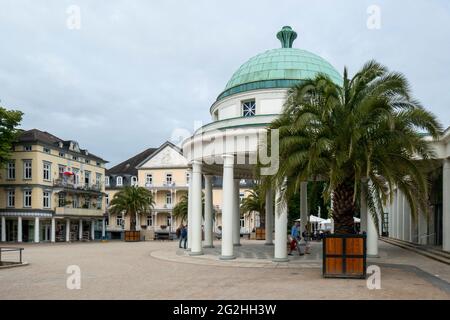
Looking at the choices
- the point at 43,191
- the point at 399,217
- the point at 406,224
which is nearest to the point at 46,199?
the point at 43,191

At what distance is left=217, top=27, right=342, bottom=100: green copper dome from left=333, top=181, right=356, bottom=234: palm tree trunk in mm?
7972

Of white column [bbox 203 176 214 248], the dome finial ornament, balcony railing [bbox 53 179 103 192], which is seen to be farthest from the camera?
balcony railing [bbox 53 179 103 192]

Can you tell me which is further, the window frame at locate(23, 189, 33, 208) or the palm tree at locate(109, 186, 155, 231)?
the palm tree at locate(109, 186, 155, 231)

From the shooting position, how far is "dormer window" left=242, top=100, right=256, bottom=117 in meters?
22.1

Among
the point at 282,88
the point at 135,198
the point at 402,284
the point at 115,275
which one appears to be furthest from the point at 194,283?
the point at 135,198

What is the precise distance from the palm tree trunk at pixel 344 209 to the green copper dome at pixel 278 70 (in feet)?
26.2

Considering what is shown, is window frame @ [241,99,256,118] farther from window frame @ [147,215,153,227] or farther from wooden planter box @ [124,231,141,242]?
window frame @ [147,215,153,227]

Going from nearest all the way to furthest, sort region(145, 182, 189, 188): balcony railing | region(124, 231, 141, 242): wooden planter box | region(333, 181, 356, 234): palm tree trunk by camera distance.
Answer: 1. region(333, 181, 356, 234): palm tree trunk
2. region(124, 231, 141, 242): wooden planter box
3. region(145, 182, 189, 188): balcony railing

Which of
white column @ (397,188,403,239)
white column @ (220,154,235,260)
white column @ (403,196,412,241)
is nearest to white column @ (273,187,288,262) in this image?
white column @ (220,154,235,260)

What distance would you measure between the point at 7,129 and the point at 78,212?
12479 millimetres

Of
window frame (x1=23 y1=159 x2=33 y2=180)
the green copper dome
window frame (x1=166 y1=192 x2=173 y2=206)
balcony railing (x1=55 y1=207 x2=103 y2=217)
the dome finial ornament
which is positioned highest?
the dome finial ornament

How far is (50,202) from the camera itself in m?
45.7

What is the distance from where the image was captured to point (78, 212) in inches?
1908

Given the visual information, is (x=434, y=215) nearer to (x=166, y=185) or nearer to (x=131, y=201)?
(x=131, y=201)
